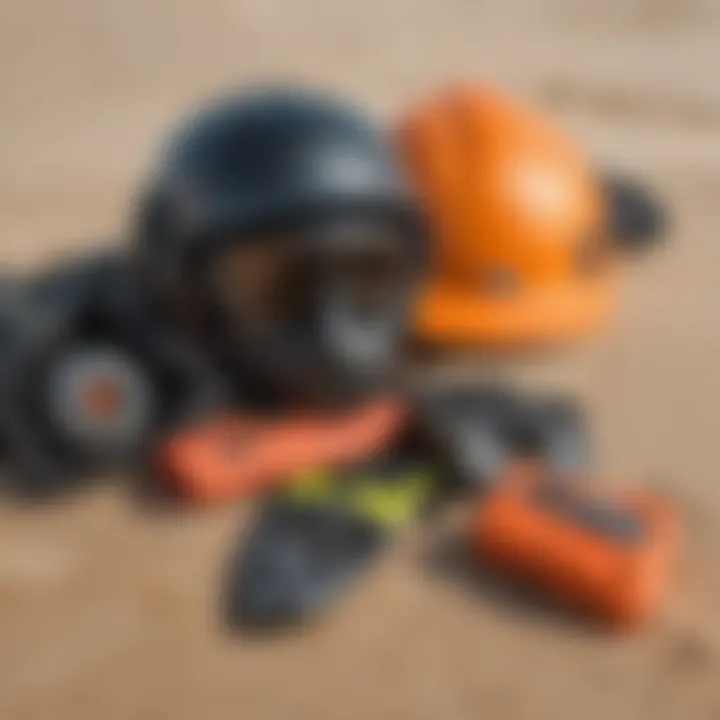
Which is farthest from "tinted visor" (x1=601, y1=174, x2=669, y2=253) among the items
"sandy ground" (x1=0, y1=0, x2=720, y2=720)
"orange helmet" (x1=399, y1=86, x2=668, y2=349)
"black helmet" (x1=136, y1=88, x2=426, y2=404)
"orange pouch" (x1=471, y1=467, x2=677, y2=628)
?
"orange pouch" (x1=471, y1=467, x2=677, y2=628)

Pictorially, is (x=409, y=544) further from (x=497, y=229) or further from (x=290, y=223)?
(x=497, y=229)

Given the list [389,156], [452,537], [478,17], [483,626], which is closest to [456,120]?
[389,156]

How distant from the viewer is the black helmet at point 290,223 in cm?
166

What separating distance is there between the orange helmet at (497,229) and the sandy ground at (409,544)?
86 mm

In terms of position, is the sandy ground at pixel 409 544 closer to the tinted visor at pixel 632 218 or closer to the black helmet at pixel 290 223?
the tinted visor at pixel 632 218

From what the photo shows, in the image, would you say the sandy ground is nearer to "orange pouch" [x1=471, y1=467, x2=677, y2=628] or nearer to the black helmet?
"orange pouch" [x1=471, y1=467, x2=677, y2=628]

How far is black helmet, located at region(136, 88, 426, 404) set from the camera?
1.66 m

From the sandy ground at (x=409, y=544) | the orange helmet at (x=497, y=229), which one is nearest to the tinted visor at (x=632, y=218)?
the sandy ground at (x=409, y=544)

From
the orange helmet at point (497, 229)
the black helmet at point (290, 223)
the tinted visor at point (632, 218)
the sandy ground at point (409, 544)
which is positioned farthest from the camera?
the tinted visor at point (632, 218)

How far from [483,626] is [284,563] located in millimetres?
213

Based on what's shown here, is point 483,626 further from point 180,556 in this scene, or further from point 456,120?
point 456,120

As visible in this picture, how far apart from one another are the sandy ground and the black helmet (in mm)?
234

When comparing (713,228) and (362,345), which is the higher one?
(713,228)

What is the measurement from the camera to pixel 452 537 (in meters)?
1.67
